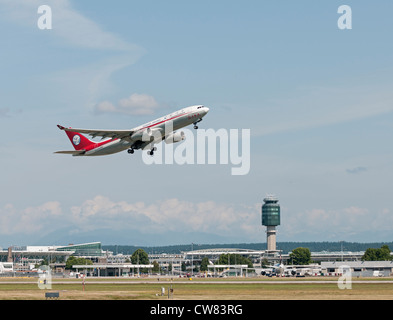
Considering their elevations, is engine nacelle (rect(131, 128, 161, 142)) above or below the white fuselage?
below

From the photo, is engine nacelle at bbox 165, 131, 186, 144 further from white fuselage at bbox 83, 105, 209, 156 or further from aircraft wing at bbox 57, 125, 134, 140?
aircraft wing at bbox 57, 125, 134, 140

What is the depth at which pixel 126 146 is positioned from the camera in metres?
114

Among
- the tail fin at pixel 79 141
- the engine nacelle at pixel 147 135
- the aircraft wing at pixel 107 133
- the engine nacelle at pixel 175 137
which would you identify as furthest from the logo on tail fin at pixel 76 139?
the engine nacelle at pixel 175 137

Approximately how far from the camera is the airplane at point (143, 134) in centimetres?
10456

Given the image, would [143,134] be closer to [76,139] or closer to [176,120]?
[176,120]

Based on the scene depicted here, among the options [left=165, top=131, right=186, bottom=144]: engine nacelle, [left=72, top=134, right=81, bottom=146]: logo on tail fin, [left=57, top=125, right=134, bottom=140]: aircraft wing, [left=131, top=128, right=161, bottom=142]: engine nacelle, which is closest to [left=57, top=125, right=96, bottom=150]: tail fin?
[left=72, top=134, right=81, bottom=146]: logo on tail fin

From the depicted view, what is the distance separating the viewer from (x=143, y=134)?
107625 mm

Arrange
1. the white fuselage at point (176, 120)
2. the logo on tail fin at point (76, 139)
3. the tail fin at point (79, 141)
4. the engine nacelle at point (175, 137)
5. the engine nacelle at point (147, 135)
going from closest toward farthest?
the white fuselage at point (176, 120), the engine nacelle at point (147, 135), the engine nacelle at point (175, 137), the tail fin at point (79, 141), the logo on tail fin at point (76, 139)

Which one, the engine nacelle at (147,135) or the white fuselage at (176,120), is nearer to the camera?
the white fuselage at (176,120)

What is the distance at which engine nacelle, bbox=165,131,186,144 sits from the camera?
112m

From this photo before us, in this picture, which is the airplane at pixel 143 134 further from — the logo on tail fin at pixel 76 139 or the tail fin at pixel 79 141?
the logo on tail fin at pixel 76 139
